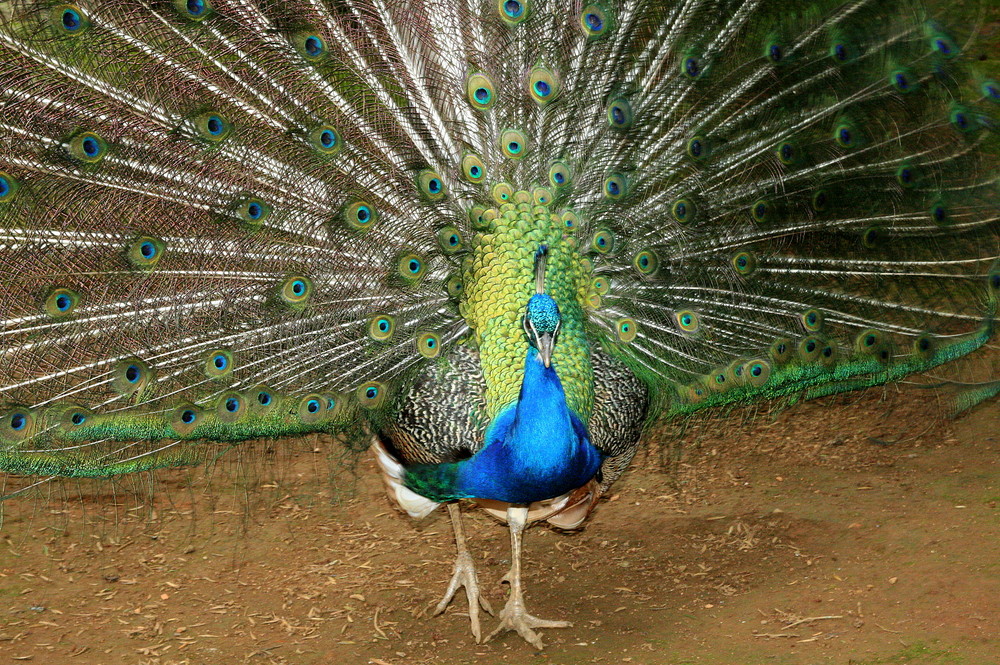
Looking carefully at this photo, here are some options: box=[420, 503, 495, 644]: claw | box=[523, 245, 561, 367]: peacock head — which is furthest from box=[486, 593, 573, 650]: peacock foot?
box=[523, 245, 561, 367]: peacock head

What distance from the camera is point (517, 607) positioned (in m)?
4.46

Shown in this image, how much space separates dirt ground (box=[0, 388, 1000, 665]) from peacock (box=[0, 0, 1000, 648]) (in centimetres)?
46

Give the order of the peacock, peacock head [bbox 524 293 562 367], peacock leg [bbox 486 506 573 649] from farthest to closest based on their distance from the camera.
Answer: peacock leg [bbox 486 506 573 649], the peacock, peacock head [bbox 524 293 562 367]

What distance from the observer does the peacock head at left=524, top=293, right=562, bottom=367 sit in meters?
3.51

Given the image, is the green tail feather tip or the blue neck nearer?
the blue neck

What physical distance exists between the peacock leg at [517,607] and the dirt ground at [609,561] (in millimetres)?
57

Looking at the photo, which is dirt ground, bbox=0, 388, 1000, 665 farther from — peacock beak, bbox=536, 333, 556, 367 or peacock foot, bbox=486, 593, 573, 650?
peacock beak, bbox=536, 333, 556, 367

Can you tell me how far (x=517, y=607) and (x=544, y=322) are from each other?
162cm

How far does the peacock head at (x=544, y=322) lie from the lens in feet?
11.5

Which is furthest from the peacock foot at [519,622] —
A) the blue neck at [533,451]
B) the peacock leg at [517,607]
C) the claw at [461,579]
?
the blue neck at [533,451]

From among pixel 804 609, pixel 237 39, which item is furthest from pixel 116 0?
pixel 804 609

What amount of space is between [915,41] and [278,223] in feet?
9.86

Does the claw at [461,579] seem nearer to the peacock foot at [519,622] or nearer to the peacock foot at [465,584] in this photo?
the peacock foot at [465,584]

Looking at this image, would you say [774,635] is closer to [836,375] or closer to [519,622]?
[519,622]
